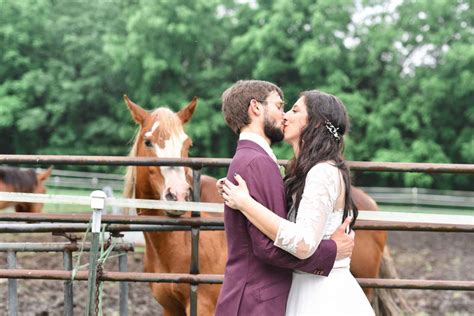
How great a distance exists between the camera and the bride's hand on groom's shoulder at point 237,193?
2.35 m

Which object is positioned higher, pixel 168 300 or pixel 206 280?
pixel 206 280

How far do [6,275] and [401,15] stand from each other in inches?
932

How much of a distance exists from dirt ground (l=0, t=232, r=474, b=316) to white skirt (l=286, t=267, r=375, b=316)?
3.88 meters

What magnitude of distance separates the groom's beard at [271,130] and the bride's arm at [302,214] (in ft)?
0.79

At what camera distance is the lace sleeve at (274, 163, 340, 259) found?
7.50 feet

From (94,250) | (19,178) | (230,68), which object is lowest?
(19,178)

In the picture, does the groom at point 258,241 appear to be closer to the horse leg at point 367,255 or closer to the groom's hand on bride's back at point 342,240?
the groom's hand on bride's back at point 342,240

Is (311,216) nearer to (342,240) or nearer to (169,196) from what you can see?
(342,240)

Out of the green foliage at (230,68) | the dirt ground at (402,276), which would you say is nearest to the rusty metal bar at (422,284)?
the dirt ground at (402,276)

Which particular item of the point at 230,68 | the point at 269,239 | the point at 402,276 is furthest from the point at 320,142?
the point at 230,68

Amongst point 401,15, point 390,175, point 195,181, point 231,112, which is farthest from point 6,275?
point 401,15

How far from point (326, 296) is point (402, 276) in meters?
6.92

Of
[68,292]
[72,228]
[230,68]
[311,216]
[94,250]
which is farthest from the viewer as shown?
[230,68]

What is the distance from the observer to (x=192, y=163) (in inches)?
139
